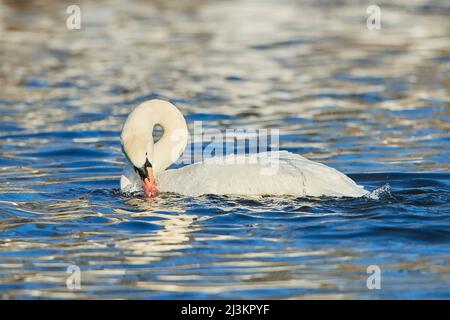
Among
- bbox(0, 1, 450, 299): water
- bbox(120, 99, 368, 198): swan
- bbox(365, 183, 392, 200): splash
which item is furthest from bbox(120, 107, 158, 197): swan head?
bbox(365, 183, 392, 200): splash

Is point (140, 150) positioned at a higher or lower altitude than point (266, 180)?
higher

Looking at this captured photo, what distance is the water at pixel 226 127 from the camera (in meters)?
8.21

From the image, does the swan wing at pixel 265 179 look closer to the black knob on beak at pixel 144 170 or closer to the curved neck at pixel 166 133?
the black knob on beak at pixel 144 170

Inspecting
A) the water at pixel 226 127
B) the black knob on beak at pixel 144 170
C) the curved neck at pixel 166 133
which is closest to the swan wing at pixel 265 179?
the water at pixel 226 127

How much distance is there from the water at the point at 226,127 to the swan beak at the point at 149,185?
128 mm

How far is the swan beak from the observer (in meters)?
10.3

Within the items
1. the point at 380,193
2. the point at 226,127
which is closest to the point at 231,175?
the point at 380,193

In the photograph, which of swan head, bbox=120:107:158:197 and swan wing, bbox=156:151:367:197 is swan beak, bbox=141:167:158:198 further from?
swan wing, bbox=156:151:367:197

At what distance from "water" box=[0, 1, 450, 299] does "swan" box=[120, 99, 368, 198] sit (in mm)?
130

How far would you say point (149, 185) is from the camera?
34.1 feet

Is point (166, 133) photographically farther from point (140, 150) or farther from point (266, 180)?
point (266, 180)

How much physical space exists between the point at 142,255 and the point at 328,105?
8808 mm

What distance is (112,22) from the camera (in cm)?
2669

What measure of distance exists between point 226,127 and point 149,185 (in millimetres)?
5290
